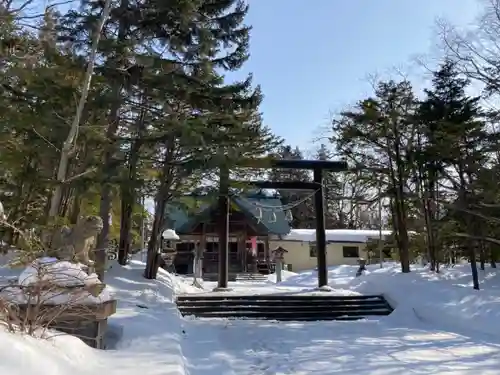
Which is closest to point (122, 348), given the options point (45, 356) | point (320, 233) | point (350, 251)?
point (45, 356)

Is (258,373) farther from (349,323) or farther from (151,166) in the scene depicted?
(151,166)

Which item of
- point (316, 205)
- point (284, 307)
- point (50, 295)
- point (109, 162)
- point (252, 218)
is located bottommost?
point (284, 307)

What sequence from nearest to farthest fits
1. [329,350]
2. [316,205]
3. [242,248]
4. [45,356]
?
[45,356] < [329,350] < [316,205] < [242,248]

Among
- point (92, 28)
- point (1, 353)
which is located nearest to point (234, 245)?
point (92, 28)

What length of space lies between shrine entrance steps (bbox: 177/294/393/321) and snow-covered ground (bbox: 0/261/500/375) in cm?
54

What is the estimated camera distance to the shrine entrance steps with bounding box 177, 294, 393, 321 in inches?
426

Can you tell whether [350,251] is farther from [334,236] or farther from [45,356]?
[45,356]

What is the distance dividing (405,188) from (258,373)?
12.5 metres

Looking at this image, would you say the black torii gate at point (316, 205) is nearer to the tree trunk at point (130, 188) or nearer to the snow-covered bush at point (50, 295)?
the tree trunk at point (130, 188)

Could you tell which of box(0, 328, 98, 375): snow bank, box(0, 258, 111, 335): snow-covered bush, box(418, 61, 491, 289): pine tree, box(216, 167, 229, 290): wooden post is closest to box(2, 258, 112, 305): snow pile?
box(0, 258, 111, 335): snow-covered bush

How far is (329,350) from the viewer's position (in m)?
7.05

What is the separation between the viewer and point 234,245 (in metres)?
27.7

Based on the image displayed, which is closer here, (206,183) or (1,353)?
(1,353)

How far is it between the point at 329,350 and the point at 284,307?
4.38 metres
